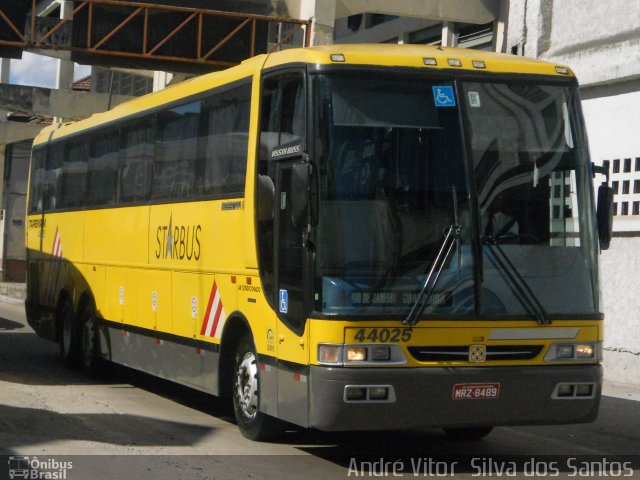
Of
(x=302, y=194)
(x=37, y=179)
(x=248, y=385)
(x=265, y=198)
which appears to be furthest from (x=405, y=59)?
(x=37, y=179)

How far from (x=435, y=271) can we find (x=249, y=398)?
2233 millimetres

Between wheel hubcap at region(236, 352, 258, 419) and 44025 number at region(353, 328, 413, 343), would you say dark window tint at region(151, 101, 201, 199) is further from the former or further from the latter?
44025 number at region(353, 328, 413, 343)

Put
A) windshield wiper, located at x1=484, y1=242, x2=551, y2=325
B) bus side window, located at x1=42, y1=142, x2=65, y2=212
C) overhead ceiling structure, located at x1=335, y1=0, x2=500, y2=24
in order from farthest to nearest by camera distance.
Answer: overhead ceiling structure, located at x1=335, y1=0, x2=500, y2=24 < bus side window, located at x1=42, y1=142, x2=65, y2=212 < windshield wiper, located at x1=484, y1=242, x2=551, y2=325

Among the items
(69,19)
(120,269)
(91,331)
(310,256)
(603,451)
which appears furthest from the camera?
(69,19)

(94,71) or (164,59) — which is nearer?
(164,59)

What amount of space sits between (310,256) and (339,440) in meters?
2.45

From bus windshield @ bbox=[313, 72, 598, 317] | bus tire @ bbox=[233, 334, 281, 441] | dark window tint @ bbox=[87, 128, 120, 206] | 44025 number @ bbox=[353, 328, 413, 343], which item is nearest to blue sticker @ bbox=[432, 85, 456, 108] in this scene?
bus windshield @ bbox=[313, 72, 598, 317]

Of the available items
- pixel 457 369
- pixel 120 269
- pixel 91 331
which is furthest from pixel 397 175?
pixel 91 331

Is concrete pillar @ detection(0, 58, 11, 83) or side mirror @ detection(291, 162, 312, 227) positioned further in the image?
concrete pillar @ detection(0, 58, 11, 83)

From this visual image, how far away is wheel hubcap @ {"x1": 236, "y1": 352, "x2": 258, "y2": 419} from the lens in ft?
33.4

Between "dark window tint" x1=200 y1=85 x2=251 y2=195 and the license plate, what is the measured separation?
8.98 feet

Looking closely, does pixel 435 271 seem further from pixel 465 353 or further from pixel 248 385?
pixel 248 385

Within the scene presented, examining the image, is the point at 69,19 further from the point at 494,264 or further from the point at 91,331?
the point at 494,264

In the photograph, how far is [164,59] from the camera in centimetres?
2281
